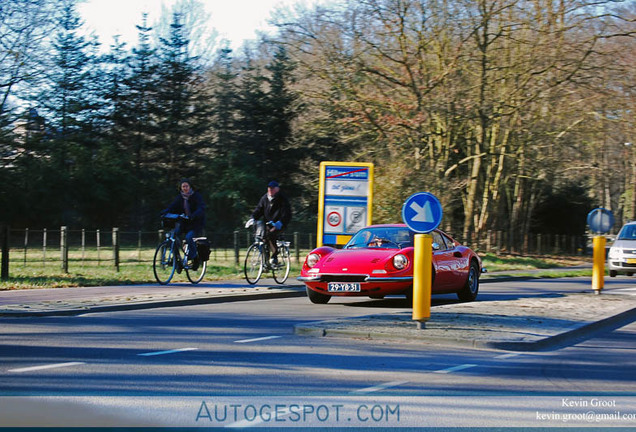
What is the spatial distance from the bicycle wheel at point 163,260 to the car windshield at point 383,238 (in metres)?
3.72

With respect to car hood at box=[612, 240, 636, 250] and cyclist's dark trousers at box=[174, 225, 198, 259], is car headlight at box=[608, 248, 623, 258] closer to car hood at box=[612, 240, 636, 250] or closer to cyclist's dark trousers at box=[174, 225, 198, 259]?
car hood at box=[612, 240, 636, 250]

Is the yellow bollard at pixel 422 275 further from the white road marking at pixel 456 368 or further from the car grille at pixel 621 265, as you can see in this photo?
the car grille at pixel 621 265

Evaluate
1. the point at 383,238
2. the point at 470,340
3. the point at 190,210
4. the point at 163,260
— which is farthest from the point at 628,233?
the point at 470,340

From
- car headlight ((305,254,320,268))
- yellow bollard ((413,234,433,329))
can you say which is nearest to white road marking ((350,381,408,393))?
yellow bollard ((413,234,433,329))

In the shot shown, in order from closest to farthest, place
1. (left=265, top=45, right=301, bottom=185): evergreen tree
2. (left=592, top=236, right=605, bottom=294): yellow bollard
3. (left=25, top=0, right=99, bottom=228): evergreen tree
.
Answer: (left=592, top=236, right=605, bottom=294): yellow bollard, (left=25, top=0, right=99, bottom=228): evergreen tree, (left=265, top=45, right=301, bottom=185): evergreen tree

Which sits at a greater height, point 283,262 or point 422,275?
point 422,275

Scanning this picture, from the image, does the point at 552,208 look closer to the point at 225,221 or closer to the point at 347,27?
the point at 225,221

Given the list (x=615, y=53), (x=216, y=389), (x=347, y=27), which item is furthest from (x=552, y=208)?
(x=216, y=389)

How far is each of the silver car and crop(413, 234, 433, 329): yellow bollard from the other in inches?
755

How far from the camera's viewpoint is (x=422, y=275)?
1000 cm

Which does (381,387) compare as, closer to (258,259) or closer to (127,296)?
(127,296)

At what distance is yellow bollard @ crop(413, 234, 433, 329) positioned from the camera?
995cm

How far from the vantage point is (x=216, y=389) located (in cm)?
662

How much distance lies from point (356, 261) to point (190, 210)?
453cm
